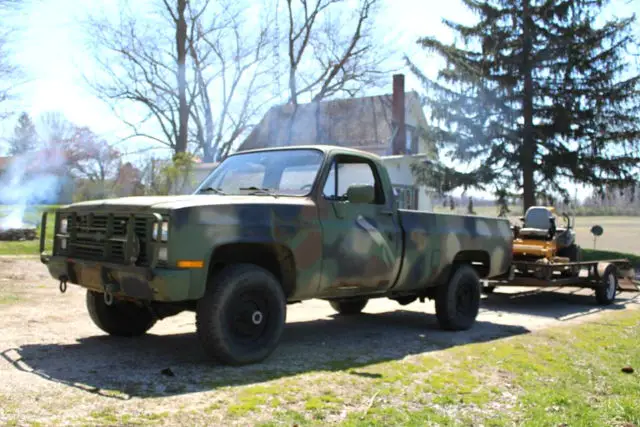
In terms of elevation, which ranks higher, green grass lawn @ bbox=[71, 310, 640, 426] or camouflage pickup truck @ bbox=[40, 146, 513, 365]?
camouflage pickup truck @ bbox=[40, 146, 513, 365]

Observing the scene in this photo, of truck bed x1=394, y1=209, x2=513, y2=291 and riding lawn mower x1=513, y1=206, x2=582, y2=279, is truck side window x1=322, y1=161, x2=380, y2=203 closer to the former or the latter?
truck bed x1=394, y1=209, x2=513, y2=291

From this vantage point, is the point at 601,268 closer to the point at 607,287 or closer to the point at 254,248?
the point at 607,287

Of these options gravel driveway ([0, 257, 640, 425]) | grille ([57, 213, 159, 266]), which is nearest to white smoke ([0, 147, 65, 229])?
gravel driveway ([0, 257, 640, 425])

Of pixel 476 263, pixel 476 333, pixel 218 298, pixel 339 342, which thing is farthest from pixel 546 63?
pixel 218 298

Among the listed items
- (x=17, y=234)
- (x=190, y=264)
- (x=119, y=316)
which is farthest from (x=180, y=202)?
(x=17, y=234)

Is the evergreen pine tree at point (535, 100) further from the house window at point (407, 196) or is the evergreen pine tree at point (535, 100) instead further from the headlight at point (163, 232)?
the headlight at point (163, 232)

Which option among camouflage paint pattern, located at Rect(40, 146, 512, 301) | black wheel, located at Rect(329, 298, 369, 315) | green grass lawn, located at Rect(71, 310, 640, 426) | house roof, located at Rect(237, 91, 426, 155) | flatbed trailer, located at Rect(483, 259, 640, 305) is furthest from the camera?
house roof, located at Rect(237, 91, 426, 155)

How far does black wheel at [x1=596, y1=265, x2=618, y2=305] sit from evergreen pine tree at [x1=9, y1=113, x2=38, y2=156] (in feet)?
78.4

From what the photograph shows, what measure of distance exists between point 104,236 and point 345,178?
253cm

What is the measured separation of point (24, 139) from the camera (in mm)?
30984

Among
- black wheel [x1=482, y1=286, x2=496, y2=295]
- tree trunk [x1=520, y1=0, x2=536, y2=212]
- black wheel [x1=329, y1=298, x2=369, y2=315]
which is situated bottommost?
black wheel [x1=329, y1=298, x2=369, y2=315]

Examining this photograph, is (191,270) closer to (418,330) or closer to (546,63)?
(418,330)

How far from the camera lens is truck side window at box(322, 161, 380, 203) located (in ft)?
21.9

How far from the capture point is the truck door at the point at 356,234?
6.43 meters
